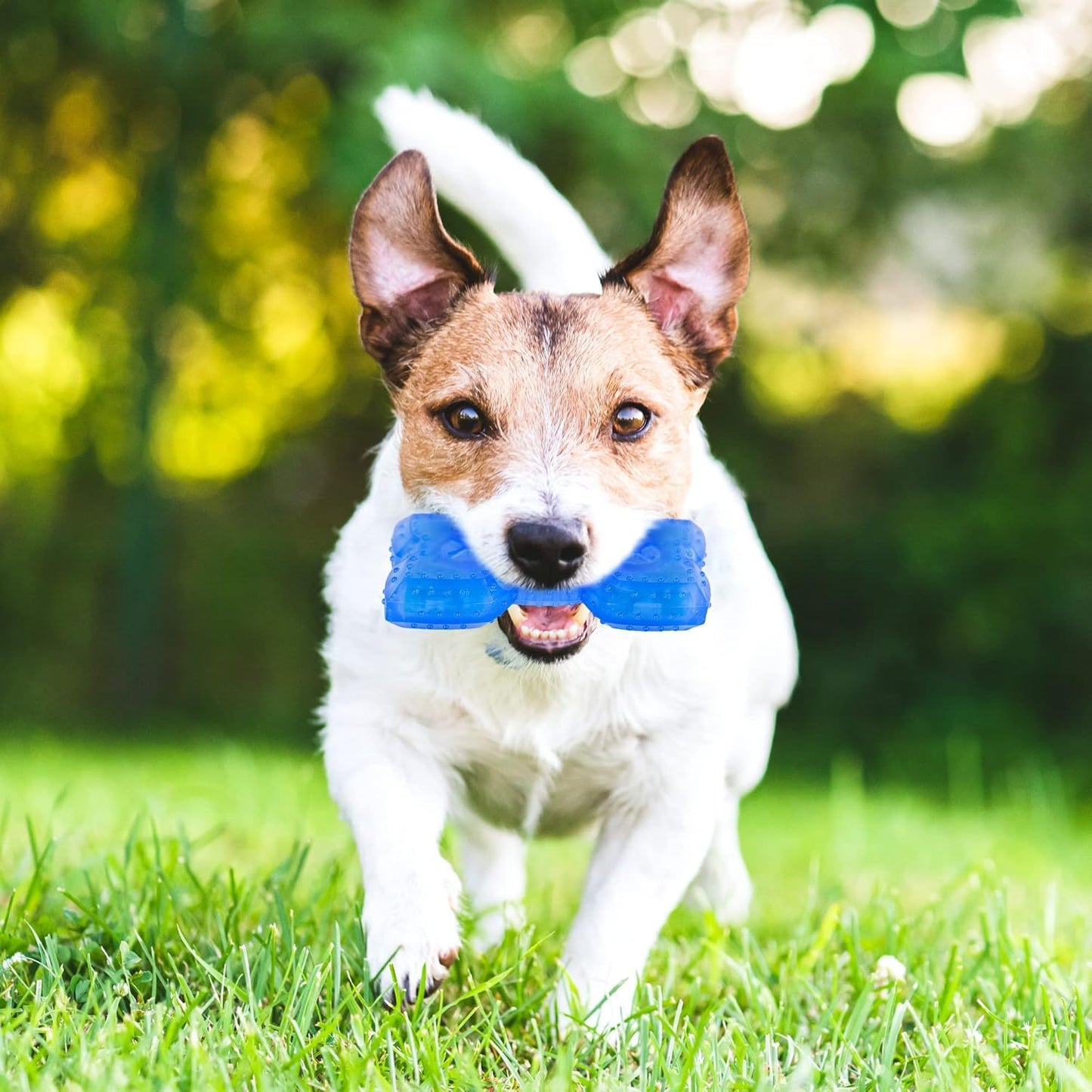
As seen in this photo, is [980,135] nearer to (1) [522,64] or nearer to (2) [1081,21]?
(2) [1081,21]

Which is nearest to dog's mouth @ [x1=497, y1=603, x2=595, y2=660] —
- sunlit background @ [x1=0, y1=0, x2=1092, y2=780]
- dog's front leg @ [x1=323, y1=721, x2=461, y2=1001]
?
dog's front leg @ [x1=323, y1=721, x2=461, y2=1001]

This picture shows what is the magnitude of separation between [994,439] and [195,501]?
6980 millimetres

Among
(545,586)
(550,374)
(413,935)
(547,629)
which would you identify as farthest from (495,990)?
(550,374)

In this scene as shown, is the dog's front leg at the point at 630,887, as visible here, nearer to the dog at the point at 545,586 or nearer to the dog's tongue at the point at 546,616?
the dog at the point at 545,586

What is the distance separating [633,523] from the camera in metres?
2.96

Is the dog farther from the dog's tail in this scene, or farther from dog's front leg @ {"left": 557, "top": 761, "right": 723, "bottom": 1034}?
the dog's tail

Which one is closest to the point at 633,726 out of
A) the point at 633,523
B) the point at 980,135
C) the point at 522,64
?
the point at 633,523

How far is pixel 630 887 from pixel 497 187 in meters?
2.07

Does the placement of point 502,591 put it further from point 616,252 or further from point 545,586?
point 616,252

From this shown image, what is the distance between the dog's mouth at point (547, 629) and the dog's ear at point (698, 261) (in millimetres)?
854

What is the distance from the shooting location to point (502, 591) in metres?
2.79

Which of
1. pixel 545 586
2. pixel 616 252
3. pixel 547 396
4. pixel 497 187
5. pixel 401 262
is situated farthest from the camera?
pixel 616 252

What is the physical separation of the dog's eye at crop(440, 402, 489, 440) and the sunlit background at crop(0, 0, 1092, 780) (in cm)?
600

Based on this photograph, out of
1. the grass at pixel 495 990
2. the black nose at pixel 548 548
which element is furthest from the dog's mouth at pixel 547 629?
the grass at pixel 495 990
